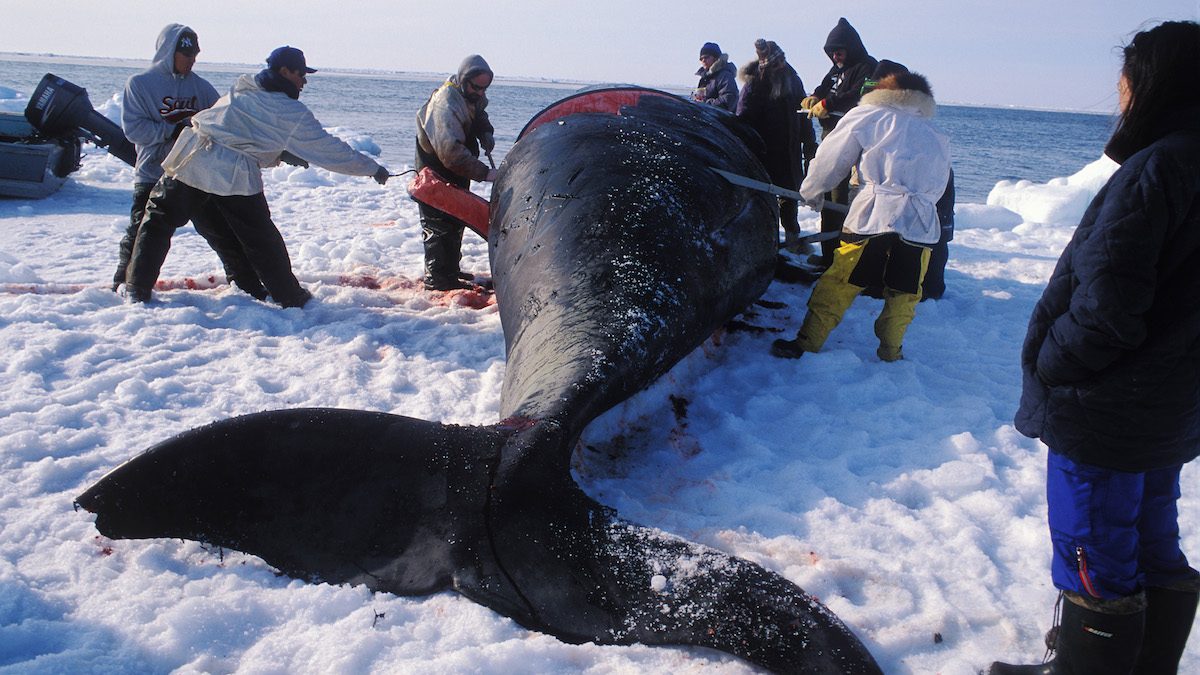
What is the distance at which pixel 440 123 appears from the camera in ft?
19.5

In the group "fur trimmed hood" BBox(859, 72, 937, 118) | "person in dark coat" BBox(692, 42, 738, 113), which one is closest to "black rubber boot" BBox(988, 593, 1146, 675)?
"fur trimmed hood" BBox(859, 72, 937, 118)

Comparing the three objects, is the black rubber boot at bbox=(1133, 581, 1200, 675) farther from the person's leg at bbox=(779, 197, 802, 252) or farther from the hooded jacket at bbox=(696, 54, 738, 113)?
the hooded jacket at bbox=(696, 54, 738, 113)

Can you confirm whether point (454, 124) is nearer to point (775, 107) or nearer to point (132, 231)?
point (132, 231)

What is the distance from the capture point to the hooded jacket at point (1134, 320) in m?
1.97

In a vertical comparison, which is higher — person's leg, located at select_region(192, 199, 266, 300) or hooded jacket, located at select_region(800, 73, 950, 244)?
hooded jacket, located at select_region(800, 73, 950, 244)

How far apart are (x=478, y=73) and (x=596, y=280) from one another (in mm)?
3183

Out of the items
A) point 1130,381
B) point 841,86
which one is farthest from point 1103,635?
point 841,86

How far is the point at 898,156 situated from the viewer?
15.1ft

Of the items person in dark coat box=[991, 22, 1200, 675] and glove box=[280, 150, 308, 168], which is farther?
glove box=[280, 150, 308, 168]

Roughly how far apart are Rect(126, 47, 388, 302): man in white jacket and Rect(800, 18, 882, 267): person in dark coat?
14.3ft

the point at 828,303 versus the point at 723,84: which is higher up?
the point at 723,84

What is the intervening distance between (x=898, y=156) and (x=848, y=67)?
10.4ft

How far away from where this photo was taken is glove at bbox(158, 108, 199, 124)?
5.89m

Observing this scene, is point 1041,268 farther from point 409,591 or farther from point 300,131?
point 409,591
